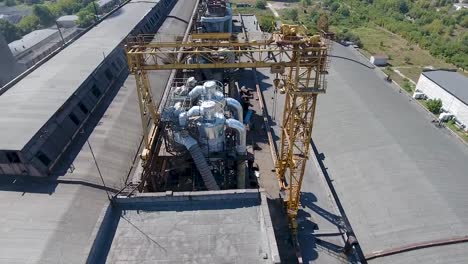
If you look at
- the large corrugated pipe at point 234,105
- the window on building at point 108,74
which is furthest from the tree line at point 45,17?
the large corrugated pipe at point 234,105

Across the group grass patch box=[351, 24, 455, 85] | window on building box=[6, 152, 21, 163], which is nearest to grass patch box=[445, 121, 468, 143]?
grass patch box=[351, 24, 455, 85]

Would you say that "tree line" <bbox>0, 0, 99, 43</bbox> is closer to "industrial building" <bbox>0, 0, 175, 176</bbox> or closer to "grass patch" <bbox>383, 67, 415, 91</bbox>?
"industrial building" <bbox>0, 0, 175, 176</bbox>

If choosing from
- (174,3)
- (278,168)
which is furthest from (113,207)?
(174,3)

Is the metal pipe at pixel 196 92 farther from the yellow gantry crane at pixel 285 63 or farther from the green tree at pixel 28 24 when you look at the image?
the green tree at pixel 28 24

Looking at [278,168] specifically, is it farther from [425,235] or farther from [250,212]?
[425,235]

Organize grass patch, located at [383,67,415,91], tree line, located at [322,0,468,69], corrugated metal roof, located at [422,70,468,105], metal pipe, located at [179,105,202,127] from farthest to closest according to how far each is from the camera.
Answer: tree line, located at [322,0,468,69] → grass patch, located at [383,67,415,91] → corrugated metal roof, located at [422,70,468,105] → metal pipe, located at [179,105,202,127]

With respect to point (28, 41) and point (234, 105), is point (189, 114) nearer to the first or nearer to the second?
point (234, 105)

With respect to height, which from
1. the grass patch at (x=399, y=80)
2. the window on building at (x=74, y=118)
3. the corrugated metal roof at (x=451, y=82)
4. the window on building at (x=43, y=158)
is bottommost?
the grass patch at (x=399, y=80)
